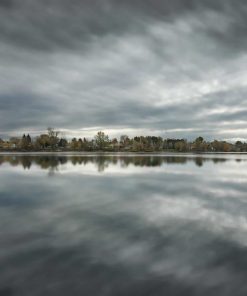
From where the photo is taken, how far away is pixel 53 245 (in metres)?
8.20

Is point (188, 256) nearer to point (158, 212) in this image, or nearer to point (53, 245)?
point (53, 245)

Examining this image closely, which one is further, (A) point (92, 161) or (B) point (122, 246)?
(A) point (92, 161)

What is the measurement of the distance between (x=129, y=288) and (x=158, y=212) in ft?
22.6

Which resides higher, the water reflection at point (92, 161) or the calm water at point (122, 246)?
the water reflection at point (92, 161)

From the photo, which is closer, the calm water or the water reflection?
the calm water

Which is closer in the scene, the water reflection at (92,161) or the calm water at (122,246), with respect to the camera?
the calm water at (122,246)

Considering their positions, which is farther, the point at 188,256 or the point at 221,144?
the point at 221,144

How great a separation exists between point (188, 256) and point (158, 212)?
A: 503 centimetres

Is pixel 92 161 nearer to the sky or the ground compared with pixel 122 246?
nearer to the sky

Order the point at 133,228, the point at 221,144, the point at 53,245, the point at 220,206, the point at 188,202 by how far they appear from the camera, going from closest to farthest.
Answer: the point at 53,245
the point at 133,228
the point at 220,206
the point at 188,202
the point at 221,144

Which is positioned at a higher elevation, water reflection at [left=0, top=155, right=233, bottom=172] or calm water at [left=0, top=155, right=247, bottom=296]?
water reflection at [left=0, top=155, right=233, bottom=172]

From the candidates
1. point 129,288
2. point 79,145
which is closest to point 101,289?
point 129,288

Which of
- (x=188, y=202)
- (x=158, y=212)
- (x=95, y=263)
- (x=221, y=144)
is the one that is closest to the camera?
(x=95, y=263)

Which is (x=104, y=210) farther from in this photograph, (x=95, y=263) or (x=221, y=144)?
(x=221, y=144)
